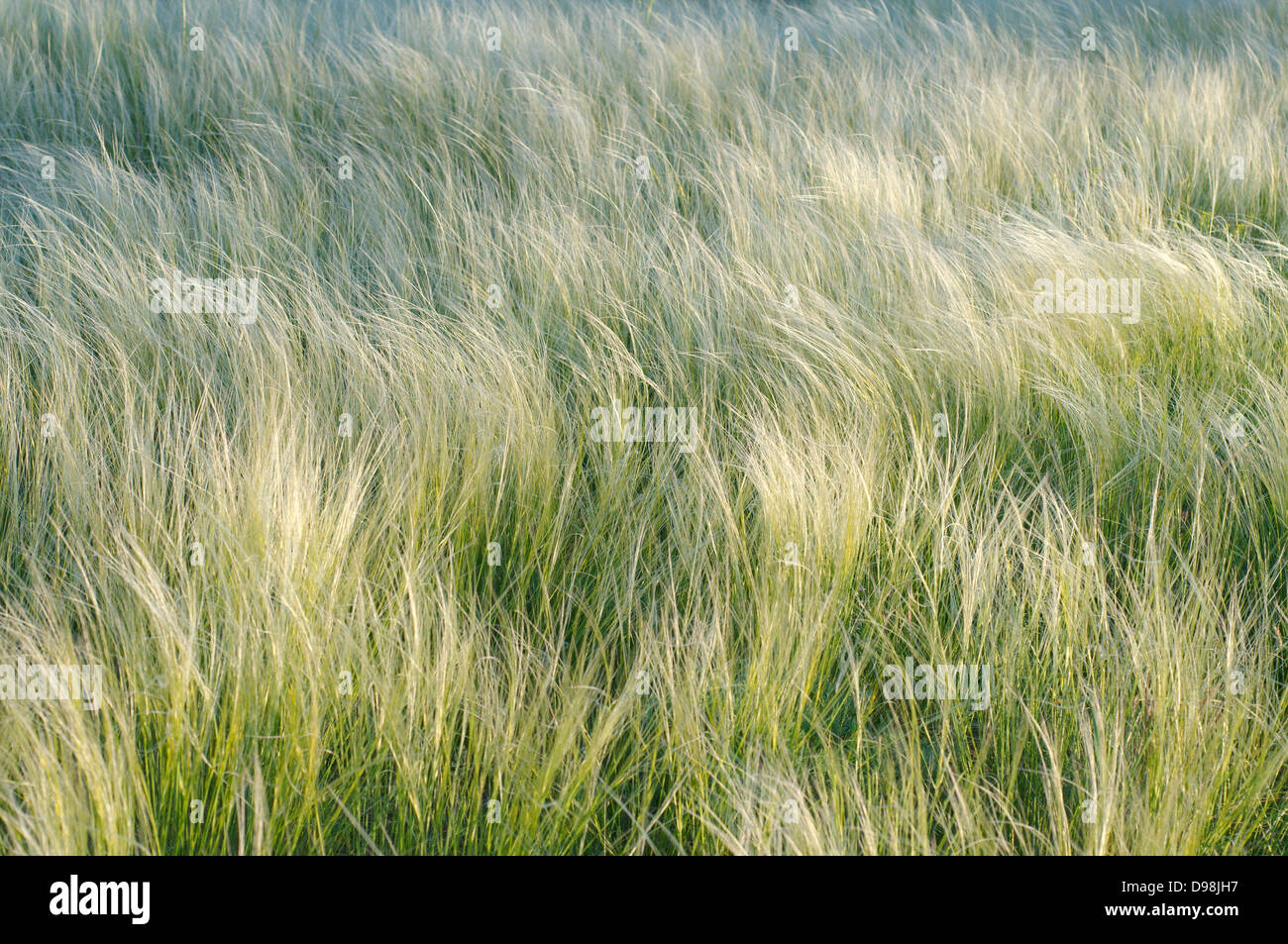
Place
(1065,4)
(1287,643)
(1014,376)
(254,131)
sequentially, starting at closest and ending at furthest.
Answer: (1287,643) < (1014,376) < (254,131) < (1065,4)

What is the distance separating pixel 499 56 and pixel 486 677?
334 cm

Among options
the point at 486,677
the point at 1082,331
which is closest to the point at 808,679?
the point at 486,677

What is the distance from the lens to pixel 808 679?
133 centimetres

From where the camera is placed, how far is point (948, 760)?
4.18 feet

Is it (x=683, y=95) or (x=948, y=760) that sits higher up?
(x=683, y=95)

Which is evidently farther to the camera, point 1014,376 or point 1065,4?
point 1065,4

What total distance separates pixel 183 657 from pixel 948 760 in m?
1.04

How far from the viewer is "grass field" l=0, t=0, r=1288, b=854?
1.18 m

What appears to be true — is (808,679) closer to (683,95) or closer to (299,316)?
(299,316)

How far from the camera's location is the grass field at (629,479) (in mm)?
1183

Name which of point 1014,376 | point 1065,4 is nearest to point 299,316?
point 1014,376

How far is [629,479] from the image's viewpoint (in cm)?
169
